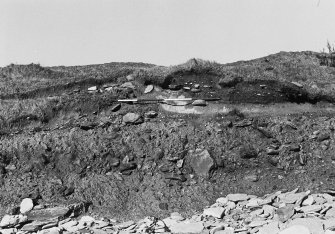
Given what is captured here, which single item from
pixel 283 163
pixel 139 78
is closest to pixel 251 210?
pixel 283 163

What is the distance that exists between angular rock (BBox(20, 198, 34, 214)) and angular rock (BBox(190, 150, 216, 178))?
4577 mm

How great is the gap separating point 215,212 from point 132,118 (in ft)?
15.5

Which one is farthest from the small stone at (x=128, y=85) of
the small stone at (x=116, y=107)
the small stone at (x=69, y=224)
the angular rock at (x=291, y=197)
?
the angular rock at (x=291, y=197)

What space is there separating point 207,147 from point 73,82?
20.4 ft

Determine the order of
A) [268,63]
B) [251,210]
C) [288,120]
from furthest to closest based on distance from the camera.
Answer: [268,63] → [288,120] → [251,210]

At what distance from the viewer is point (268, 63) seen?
2209 centimetres

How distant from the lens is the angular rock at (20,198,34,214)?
12.3 m

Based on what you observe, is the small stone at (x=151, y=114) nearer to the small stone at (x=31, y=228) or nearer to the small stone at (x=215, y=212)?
the small stone at (x=215, y=212)

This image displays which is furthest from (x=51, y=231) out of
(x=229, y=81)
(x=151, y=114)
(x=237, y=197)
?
(x=229, y=81)

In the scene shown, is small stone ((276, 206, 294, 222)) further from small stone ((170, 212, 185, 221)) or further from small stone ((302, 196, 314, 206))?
small stone ((170, 212, 185, 221))

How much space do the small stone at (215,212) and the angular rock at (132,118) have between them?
13.9 ft

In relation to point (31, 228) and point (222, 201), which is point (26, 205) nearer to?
point (31, 228)

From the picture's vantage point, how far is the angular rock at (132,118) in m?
14.5

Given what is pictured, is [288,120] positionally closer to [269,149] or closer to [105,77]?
[269,149]
